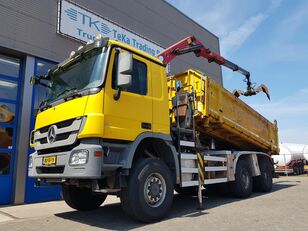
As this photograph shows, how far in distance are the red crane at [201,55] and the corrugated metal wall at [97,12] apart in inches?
150

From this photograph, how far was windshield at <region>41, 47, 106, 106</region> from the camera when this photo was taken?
511 cm

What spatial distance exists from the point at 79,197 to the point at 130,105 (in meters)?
2.66

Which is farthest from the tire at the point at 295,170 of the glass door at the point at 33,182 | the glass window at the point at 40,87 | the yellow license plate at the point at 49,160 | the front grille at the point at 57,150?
the yellow license plate at the point at 49,160

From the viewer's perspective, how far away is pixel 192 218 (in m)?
5.64

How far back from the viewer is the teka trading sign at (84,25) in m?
10.1

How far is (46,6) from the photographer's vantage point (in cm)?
980

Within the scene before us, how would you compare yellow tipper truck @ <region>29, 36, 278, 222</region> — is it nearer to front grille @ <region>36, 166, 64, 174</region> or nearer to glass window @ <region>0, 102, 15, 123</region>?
front grille @ <region>36, 166, 64, 174</region>

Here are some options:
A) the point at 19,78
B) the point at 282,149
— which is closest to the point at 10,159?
the point at 19,78

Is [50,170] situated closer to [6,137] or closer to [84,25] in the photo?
[6,137]

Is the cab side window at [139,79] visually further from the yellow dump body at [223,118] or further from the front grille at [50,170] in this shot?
the yellow dump body at [223,118]

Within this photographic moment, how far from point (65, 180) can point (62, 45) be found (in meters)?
6.37

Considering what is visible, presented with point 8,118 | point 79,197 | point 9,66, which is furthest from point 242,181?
point 9,66

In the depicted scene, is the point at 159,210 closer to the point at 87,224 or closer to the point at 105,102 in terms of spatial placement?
the point at 87,224

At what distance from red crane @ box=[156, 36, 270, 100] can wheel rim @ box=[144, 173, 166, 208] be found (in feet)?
10.9
